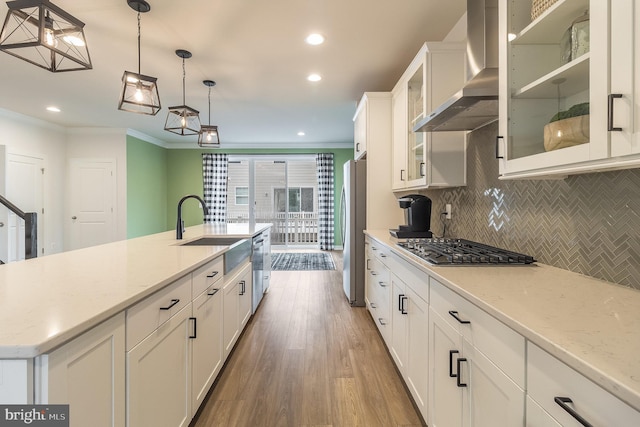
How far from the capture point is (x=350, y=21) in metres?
2.44

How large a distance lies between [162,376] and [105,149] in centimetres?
634

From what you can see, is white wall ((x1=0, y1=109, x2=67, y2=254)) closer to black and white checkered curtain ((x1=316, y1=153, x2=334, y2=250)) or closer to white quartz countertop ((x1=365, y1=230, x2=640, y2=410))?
black and white checkered curtain ((x1=316, y1=153, x2=334, y2=250))

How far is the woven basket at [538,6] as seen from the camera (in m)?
1.22

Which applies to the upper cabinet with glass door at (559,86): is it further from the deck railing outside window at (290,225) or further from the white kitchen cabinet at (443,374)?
the deck railing outside window at (290,225)

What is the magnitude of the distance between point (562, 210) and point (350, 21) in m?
1.98

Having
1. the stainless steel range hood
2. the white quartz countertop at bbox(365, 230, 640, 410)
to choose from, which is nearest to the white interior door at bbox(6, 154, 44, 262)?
the stainless steel range hood

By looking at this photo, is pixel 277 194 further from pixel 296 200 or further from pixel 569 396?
pixel 569 396

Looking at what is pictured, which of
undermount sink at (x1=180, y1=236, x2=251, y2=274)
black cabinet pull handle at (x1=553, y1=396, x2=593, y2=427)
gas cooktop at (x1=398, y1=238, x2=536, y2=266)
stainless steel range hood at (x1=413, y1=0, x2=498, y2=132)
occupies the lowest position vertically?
black cabinet pull handle at (x1=553, y1=396, x2=593, y2=427)

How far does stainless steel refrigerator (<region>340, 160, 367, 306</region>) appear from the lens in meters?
3.61

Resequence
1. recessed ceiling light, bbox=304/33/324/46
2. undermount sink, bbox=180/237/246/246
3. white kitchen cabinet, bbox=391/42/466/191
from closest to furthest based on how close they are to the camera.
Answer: white kitchen cabinet, bbox=391/42/466/191, recessed ceiling light, bbox=304/33/324/46, undermount sink, bbox=180/237/246/246

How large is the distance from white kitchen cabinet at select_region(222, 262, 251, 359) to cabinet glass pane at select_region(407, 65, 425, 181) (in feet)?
5.47

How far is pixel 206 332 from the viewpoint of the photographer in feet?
5.84

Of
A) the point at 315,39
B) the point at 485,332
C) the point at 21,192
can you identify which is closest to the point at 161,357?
the point at 485,332

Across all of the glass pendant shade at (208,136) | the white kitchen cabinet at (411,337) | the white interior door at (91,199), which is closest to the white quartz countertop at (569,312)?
the white kitchen cabinet at (411,337)
